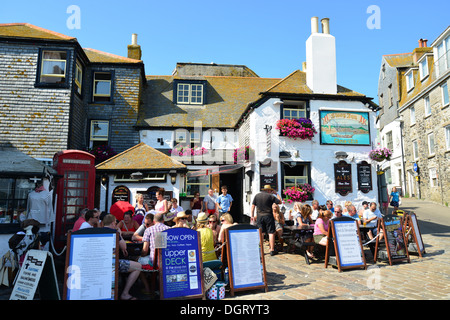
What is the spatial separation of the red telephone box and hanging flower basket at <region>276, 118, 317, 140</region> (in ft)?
26.9

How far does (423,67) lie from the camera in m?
23.8

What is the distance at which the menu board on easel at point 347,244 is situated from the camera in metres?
7.08

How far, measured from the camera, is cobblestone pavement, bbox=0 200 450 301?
5.37 m

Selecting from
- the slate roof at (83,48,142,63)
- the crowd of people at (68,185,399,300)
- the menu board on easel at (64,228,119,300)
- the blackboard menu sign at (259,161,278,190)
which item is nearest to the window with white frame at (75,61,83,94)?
the slate roof at (83,48,142,63)

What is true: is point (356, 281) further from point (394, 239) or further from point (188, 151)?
point (188, 151)

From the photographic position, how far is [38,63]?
14.7m

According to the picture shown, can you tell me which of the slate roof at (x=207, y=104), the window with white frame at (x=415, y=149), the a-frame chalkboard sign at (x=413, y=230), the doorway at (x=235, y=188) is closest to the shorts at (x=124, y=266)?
the a-frame chalkboard sign at (x=413, y=230)

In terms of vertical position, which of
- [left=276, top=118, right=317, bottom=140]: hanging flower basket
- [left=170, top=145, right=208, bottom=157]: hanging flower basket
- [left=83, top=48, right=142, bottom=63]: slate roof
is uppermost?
[left=83, top=48, right=142, bottom=63]: slate roof

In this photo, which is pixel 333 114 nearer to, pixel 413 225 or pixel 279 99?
pixel 279 99

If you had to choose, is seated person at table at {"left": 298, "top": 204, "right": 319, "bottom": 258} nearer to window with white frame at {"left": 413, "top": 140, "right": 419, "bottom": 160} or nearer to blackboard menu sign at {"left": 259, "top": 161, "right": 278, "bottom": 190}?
blackboard menu sign at {"left": 259, "top": 161, "right": 278, "bottom": 190}
